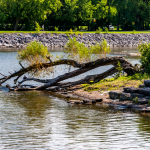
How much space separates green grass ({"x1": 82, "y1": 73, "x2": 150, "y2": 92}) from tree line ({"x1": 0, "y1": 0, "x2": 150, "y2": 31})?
67718mm

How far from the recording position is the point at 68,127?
1512 cm

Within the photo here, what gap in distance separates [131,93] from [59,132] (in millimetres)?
7241

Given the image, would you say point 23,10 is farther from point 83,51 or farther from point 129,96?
point 129,96

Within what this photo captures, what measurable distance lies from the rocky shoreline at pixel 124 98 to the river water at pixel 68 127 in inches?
28.0

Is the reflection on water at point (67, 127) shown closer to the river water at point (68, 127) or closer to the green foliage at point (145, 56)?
the river water at point (68, 127)

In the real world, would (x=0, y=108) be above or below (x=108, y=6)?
below

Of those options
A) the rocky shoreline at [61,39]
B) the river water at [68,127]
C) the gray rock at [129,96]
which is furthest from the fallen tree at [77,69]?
the rocky shoreline at [61,39]

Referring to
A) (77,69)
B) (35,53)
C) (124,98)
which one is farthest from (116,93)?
(35,53)

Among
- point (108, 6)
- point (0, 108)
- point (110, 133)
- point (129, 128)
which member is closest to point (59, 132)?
point (110, 133)

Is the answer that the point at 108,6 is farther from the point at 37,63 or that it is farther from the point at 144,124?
the point at 144,124

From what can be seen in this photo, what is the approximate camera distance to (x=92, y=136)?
44.9 feet

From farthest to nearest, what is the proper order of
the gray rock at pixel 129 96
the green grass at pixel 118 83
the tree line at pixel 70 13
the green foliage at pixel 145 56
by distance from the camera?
the tree line at pixel 70 13, the green foliage at pixel 145 56, the green grass at pixel 118 83, the gray rock at pixel 129 96

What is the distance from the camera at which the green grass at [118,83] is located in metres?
23.6

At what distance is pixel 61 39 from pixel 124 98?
212ft
